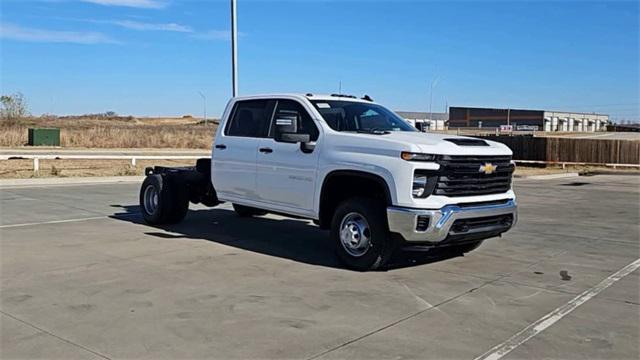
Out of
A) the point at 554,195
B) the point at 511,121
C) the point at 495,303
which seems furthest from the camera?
Answer: the point at 511,121

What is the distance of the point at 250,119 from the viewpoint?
31.2ft

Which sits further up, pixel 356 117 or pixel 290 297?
pixel 356 117

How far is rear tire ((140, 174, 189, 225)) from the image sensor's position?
1085 centimetres

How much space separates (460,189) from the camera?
7.43m

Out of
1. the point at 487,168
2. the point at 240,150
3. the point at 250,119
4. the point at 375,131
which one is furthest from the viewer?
the point at 250,119

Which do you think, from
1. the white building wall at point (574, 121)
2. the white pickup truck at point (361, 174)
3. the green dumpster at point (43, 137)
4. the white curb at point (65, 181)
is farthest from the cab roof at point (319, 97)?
the white building wall at point (574, 121)

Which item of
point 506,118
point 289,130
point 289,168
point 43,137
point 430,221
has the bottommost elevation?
point 430,221

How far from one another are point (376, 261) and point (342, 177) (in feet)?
3.79

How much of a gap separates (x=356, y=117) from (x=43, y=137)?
44.2 meters

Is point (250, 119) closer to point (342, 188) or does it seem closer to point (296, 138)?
point (296, 138)

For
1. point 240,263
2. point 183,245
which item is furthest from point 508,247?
point 183,245

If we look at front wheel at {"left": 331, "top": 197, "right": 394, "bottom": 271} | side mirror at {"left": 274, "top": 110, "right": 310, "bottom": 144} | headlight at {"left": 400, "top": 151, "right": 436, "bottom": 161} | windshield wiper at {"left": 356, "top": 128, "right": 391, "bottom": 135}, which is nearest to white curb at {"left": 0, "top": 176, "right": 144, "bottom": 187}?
side mirror at {"left": 274, "top": 110, "right": 310, "bottom": 144}

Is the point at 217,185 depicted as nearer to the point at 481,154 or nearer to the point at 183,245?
the point at 183,245

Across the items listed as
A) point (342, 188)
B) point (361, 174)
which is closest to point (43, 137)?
point (342, 188)
